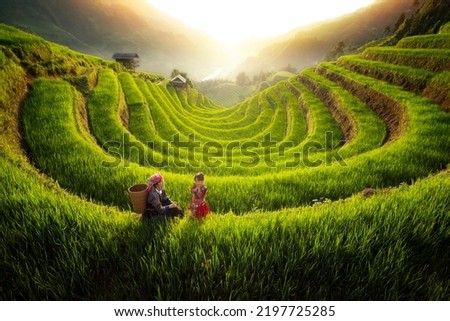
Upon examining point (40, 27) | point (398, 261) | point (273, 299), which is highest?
point (40, 27)

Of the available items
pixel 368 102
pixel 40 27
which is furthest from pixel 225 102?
pixel 40 27

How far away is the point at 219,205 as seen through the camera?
6.80 metres

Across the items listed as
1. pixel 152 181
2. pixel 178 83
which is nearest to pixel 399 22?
pixel 178 83

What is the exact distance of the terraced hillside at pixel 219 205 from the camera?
2775mm

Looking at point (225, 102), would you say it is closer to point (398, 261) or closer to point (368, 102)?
point (368, 102)

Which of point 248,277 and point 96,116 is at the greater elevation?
point 96,116

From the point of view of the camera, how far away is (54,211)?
3812 mm

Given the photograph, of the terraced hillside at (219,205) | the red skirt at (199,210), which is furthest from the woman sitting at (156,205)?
the terraced hillside at (219,205)

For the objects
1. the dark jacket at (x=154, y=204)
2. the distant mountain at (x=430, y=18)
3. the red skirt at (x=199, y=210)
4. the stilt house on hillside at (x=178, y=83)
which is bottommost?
the red skirt at (x=199, y=210)

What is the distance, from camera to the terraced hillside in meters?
2.78

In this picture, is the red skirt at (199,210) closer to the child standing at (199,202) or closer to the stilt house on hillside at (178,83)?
the child standing at (199,202)

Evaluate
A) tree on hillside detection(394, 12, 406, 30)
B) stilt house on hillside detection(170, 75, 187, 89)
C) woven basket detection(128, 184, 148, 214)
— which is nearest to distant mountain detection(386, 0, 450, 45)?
tree on hillside detection(394, 12, 406, 30)

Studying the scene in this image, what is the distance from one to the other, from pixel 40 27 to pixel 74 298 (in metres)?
231
